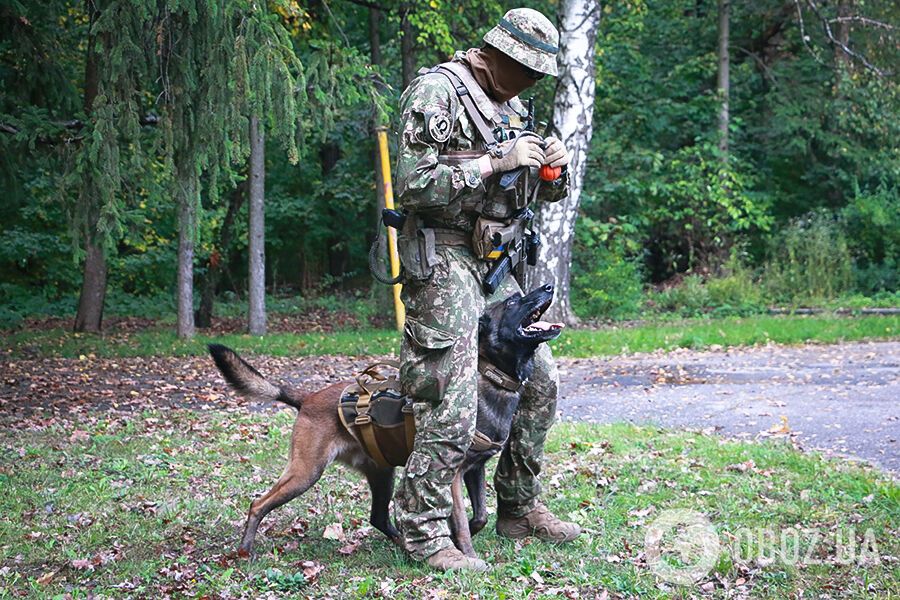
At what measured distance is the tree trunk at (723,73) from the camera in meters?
21.2

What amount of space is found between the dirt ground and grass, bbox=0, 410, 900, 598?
77 centimetres

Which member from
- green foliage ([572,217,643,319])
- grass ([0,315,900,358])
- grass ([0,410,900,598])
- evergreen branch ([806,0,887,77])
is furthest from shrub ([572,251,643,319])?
grass ([0,410,900,598])

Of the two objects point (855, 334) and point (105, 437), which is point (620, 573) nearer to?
point (105, 437)

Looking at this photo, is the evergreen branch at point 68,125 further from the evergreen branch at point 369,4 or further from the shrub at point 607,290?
the shrub at point 607,290

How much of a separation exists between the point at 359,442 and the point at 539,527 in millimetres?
1022

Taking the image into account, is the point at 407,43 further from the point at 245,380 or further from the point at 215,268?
the point at 245,380

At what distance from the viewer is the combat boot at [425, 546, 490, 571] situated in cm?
→ 428

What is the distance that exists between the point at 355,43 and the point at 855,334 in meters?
13.7

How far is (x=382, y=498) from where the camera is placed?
495 centimetres

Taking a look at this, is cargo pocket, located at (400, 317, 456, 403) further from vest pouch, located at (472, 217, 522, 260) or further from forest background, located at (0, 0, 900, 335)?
forest background, located at (0, 0, 900, 335)

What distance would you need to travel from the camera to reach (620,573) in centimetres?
431

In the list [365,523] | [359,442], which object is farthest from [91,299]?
[359,442]

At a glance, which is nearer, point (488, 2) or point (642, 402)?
point (642, 402)

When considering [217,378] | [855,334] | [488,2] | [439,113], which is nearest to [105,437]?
[217,378]
